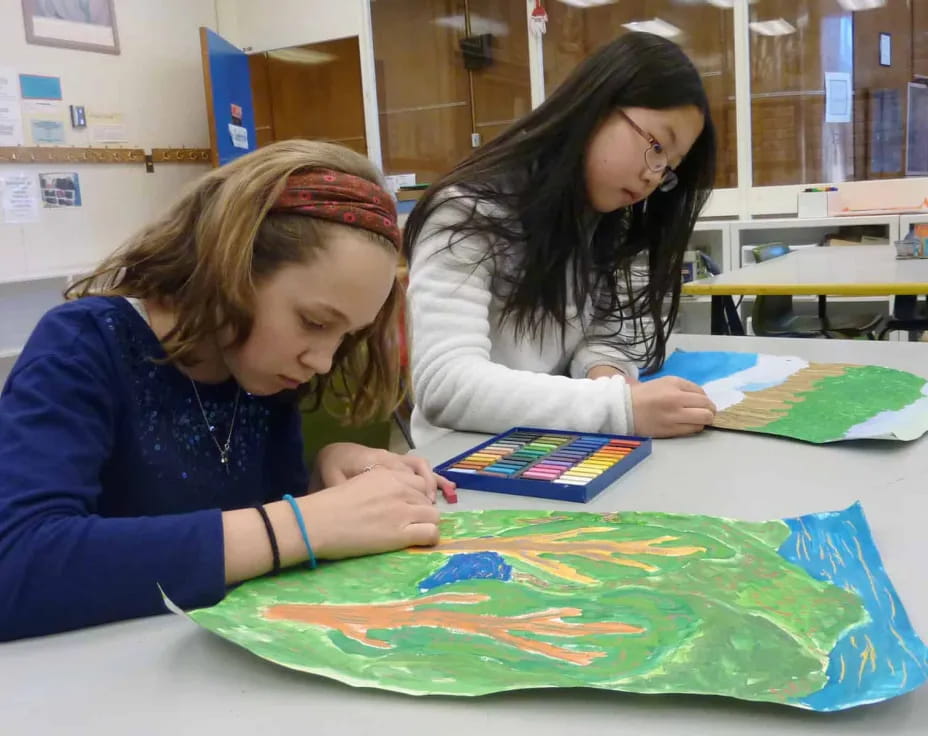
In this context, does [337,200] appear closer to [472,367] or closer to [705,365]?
[472,367]

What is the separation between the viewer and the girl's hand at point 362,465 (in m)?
0.84

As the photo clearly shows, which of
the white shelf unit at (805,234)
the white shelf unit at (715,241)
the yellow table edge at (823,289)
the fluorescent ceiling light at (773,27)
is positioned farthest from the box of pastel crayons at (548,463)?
the fluorescent ceiling light at (773,27)

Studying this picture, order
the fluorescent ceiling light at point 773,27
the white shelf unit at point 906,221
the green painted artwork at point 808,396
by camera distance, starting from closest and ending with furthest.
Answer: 1. the green painted artwork at point 808,396
2. the white shelf unit at point 906,221
3. the fluorescent ceiling light at point 773,27

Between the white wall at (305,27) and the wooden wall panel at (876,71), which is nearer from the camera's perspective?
the wooden wall panel at (876,71)

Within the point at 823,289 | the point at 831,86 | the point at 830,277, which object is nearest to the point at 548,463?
the point at 823,289

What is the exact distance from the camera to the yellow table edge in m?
2.02

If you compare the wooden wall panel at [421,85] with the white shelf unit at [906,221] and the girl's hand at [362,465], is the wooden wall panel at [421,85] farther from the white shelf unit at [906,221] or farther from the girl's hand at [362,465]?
the girl's hand at [362,465]

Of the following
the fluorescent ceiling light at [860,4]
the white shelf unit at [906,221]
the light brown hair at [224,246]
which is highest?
the fluorescent ceiling light at [860,4]

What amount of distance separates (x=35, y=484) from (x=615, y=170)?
2.90 ft

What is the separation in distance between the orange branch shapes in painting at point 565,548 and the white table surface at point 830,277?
1.61m

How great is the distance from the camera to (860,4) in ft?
13.6

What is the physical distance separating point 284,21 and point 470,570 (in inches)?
198

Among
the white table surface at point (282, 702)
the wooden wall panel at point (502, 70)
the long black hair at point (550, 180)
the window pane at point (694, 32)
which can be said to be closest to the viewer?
the white table surface at point (282, 702)

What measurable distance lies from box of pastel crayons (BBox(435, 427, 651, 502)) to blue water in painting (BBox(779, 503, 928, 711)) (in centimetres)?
20
